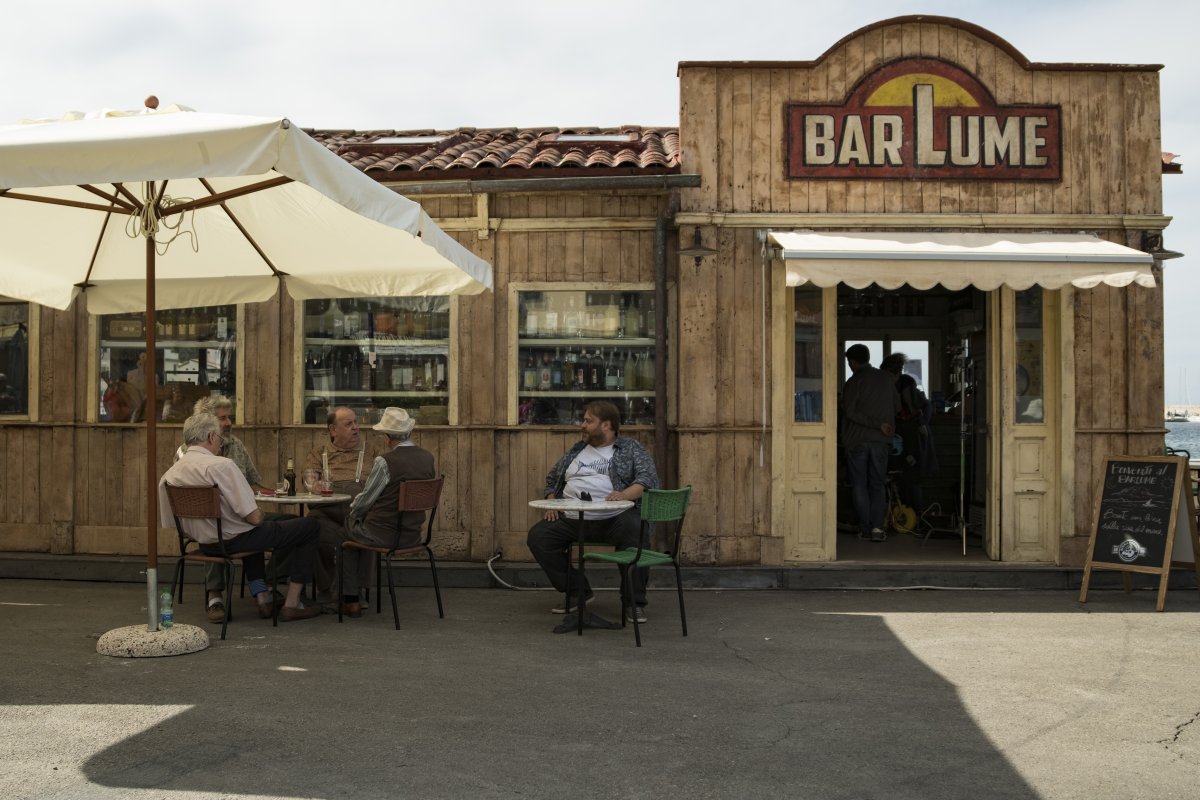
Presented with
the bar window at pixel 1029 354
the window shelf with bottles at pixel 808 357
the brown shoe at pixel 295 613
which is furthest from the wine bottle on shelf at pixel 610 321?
the brown shoe at pixel 295 613

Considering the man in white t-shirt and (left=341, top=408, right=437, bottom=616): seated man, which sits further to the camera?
the man in white t-shirt

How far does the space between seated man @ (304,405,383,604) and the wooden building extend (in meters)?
1.39

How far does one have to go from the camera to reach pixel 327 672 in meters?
6.03

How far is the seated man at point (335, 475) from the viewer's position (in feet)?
26.1

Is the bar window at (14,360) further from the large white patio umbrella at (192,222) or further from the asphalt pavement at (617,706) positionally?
the asphalt pavement at (617,706)

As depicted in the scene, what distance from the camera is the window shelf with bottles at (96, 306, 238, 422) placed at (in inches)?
386

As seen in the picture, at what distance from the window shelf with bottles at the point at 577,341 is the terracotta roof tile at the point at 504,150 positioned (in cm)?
103

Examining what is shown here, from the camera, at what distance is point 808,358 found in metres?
9.36

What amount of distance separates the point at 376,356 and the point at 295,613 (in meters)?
2.84

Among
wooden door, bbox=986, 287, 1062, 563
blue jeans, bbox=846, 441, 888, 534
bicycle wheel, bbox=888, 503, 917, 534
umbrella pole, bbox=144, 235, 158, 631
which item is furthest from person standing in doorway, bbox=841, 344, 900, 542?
umbrella pole, bbox=144, 235, 158, 631

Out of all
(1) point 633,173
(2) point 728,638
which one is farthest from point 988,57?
(2) point 728,638

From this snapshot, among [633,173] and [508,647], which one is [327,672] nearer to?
[508,647]

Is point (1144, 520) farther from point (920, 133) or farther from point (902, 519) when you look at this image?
point (902, 519)

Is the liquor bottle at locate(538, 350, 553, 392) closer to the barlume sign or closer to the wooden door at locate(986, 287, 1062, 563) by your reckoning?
the barlume sign
